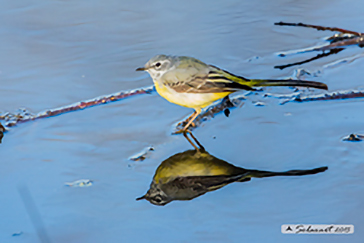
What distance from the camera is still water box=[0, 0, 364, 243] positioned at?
9.82 ft

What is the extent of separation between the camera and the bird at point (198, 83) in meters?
4.32

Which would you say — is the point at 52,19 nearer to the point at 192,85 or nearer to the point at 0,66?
the point at 0,66

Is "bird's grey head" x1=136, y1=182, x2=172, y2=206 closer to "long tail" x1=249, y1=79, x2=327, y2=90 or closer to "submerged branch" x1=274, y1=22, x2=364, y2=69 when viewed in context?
"long tail" x1=249, y1=79, x2=327, y2=90

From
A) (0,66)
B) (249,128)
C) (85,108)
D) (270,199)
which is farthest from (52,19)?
(270,199)

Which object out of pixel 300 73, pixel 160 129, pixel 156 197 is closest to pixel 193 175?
pixel 156 197

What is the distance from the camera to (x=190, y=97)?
4395 millimetres

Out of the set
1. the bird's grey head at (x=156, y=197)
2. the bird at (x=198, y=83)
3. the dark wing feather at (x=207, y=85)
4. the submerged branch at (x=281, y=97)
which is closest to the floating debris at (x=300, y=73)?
the submerged branch at (x=281, y=97)

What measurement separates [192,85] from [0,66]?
231 cm

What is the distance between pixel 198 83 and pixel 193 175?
121cm

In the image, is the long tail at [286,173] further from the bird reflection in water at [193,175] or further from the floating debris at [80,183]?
the floating debris at [80,183]

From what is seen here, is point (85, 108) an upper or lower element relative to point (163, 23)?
lower

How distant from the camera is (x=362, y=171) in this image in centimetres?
335

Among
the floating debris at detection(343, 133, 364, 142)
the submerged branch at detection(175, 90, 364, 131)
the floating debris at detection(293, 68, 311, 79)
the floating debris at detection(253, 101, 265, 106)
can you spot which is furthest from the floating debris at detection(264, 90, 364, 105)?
the floating debris at detection(343, 133, 364, 142)

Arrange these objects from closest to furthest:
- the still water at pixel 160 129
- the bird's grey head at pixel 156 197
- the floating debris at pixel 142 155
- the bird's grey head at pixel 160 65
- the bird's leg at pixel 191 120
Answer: the still water at pixel 160 129, the bird's grey head at pixel 156 197, the floating debris at pixel 142 155, the bird's leg at pixel 191 120, the bird's grey head at pixel 160 65
